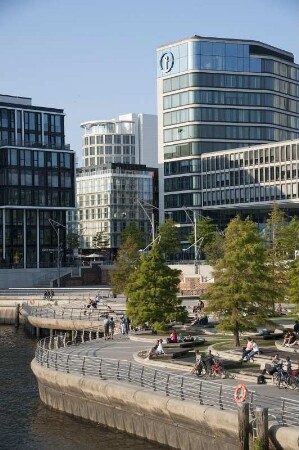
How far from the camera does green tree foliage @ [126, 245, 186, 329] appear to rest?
192 feet

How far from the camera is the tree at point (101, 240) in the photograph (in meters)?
178

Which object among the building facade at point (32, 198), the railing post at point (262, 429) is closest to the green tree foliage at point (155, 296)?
the railing post at point (262, 429)

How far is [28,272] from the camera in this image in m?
128

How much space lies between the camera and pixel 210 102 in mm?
151875

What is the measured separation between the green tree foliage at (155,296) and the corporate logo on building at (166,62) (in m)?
97.8

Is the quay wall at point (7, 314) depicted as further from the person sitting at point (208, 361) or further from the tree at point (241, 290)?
the person sitting at point (208, 361)

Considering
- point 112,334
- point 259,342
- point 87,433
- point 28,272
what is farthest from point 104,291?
point 87,433

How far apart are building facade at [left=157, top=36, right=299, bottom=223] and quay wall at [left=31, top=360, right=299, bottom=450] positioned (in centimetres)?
10883

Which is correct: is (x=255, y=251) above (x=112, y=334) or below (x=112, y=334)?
above

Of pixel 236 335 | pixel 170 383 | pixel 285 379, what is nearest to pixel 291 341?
pixel 236 335

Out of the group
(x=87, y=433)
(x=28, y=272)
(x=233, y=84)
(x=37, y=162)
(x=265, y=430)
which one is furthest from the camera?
(x=233, y=84)

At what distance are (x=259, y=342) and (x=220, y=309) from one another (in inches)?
179

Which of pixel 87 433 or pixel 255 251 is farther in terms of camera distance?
pixel 255 251

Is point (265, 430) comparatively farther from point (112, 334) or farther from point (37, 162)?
point (37, 162)
